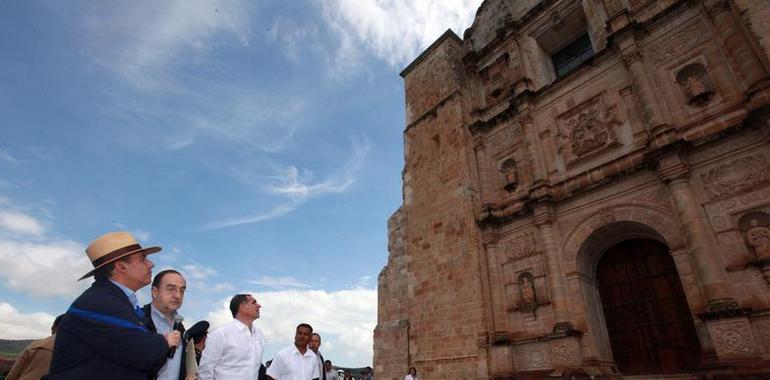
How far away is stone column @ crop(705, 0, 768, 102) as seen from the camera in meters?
6.69

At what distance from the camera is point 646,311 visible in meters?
7.78

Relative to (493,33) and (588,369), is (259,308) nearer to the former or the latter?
(588,369)

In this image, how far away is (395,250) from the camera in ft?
39.8

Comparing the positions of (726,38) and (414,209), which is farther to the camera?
(414,209)

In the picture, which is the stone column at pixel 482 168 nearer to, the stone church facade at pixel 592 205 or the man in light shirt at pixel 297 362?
the stone church facade at pixel 592 205

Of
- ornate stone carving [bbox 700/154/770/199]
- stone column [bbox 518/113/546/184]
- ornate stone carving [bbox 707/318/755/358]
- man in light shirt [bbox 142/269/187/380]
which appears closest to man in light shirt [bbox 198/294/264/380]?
man in light shirt [bbox 142/269/187/380]

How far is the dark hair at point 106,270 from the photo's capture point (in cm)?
243

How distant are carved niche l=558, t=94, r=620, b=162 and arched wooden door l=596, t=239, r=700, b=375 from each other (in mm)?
2108

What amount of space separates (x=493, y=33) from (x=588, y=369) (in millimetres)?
9612

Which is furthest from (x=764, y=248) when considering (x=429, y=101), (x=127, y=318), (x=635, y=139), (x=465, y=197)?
(x=429, y=101)

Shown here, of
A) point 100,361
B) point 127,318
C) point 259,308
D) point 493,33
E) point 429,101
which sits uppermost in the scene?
point 493,33

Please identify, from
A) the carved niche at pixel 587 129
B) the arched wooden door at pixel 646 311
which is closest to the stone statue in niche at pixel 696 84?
the carved niche at pixel 587 129

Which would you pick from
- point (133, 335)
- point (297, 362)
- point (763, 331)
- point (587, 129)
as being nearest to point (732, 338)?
point (763, 331)

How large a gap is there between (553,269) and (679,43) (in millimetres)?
5127
